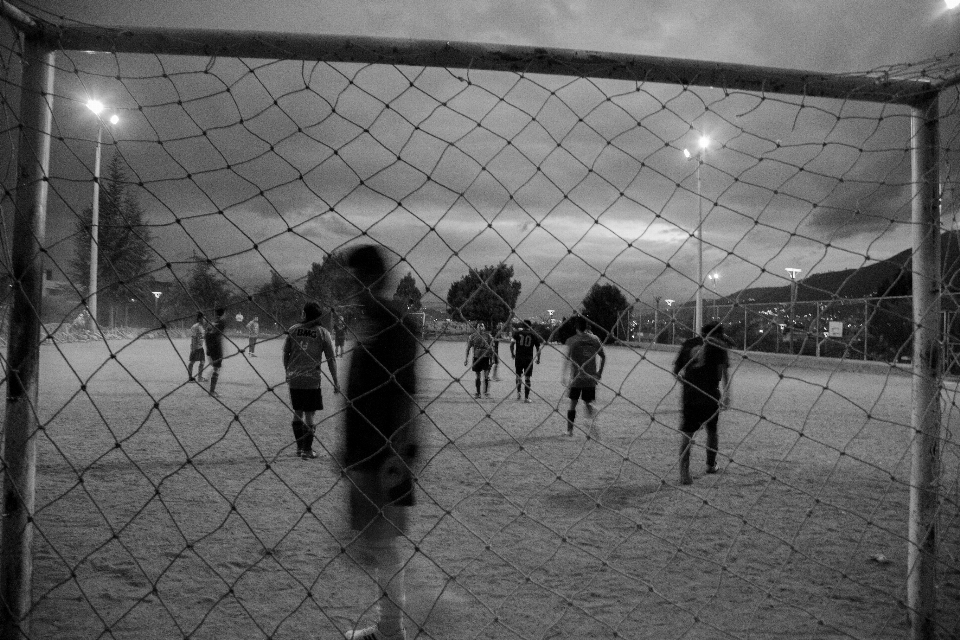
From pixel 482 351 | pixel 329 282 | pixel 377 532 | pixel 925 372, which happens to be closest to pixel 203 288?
pixel 329 282

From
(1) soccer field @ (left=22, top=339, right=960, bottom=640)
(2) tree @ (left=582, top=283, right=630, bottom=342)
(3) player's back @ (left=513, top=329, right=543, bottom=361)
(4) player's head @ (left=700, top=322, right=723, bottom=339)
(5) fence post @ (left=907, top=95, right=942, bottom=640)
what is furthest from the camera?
(3) player's back @ (left=513, top=329, right=543, bottom=361)

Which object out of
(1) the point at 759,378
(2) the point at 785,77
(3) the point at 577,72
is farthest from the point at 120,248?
(1) the point at 759,378

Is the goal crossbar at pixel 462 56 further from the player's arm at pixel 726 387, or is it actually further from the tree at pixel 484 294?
the player's arm at pixel 726 387

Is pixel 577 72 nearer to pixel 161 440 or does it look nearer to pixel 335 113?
pixel 335 113

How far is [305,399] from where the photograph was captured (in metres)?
5.60

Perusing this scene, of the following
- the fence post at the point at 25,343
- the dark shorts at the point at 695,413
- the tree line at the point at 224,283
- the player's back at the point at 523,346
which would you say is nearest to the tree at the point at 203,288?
the tree line at the point at 224,283

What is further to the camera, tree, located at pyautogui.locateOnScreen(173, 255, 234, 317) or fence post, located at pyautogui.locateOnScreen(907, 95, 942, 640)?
fence post, located at pyautogui.locateOnScreen(907, 95, 942, 640)

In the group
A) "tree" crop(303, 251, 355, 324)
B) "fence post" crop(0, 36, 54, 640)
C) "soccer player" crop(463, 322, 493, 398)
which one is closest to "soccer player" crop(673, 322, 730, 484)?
"soccer player" crop(463, 322, 493, 398)

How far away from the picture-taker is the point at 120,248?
227cm

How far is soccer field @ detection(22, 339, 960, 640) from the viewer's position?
8.72 feet

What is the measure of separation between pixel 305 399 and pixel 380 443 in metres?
3.30

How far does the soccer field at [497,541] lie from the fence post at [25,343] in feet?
0.58

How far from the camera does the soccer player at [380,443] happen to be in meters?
2.50

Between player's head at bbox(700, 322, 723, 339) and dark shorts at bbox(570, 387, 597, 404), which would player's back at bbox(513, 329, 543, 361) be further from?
player's head at bbox(700, 322, 723, 339)
